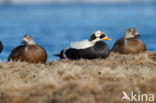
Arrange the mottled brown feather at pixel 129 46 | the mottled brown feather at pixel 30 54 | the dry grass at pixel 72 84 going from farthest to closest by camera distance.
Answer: the mottled brown feather at pixel 129 46 < the mottled brown feather at pixel 30 54 < the dry grass at pixel 72 84

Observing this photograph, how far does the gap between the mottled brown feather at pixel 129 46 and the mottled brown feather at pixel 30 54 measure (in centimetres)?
293

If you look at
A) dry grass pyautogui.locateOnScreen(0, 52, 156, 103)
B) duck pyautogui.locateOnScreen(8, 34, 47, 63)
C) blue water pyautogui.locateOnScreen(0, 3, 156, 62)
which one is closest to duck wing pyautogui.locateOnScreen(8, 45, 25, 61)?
duck pyautogui.locateOnScreen(8, 34, 47, 63)

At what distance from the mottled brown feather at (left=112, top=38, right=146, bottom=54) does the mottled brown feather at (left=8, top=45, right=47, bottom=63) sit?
115 inches

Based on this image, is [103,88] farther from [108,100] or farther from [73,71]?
[73,71]

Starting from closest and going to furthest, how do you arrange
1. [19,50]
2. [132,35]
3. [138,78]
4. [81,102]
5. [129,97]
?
[81,102] < [129,97] < [138,78] < [19,50] < [132,35]

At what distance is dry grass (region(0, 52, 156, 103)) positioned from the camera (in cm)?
736

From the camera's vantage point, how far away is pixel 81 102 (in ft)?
23.6

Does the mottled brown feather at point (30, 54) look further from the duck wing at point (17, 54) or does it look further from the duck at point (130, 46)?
the duck at point (130, 46)

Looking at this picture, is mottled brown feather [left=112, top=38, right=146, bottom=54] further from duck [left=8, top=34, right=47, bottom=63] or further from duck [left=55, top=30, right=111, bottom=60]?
duck [left=8, top=34, right=47, bottom=63]

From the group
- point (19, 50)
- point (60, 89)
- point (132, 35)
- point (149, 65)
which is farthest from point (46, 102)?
point (132, 35)

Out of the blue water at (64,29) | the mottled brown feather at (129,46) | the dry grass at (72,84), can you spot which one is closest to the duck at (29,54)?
the dry grass at (72,84)

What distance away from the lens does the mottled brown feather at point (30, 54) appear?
37.1 ft

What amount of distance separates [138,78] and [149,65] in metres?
1.80

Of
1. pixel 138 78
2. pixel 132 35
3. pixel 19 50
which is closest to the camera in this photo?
pixel 138 78
